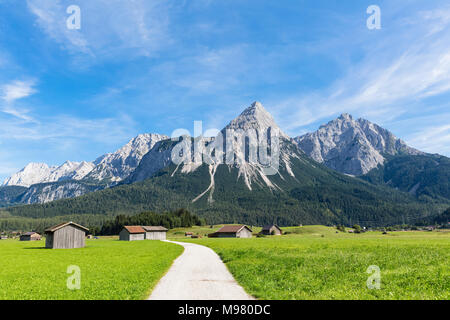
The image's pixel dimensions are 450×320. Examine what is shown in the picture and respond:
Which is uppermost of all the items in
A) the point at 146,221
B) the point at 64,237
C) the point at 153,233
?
the point at 64,237

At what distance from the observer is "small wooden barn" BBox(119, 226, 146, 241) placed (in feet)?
382

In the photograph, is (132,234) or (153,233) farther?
(153,233)

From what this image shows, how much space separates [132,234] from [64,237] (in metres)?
47.0

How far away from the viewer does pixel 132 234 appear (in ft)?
384

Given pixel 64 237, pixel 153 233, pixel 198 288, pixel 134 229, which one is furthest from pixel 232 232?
pixel 198 288

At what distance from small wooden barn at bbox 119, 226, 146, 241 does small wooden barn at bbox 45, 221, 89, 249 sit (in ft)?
144

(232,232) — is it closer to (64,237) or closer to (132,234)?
(132,234)

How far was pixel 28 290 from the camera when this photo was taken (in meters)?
20.1

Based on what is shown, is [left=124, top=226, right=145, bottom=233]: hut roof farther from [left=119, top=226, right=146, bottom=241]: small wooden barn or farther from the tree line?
the tree line

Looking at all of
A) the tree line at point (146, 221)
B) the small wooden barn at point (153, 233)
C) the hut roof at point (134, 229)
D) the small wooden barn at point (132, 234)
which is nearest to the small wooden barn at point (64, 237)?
the small wooden barn at point (132, 234)

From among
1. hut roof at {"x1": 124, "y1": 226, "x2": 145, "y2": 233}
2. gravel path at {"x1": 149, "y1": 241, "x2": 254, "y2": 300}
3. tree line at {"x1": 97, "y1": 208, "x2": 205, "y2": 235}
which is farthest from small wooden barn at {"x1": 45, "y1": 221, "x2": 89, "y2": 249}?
tree line at {"x1": 97, "y1": 208, "x2": 205, "y2": 235}

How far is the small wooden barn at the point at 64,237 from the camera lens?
70.4m
